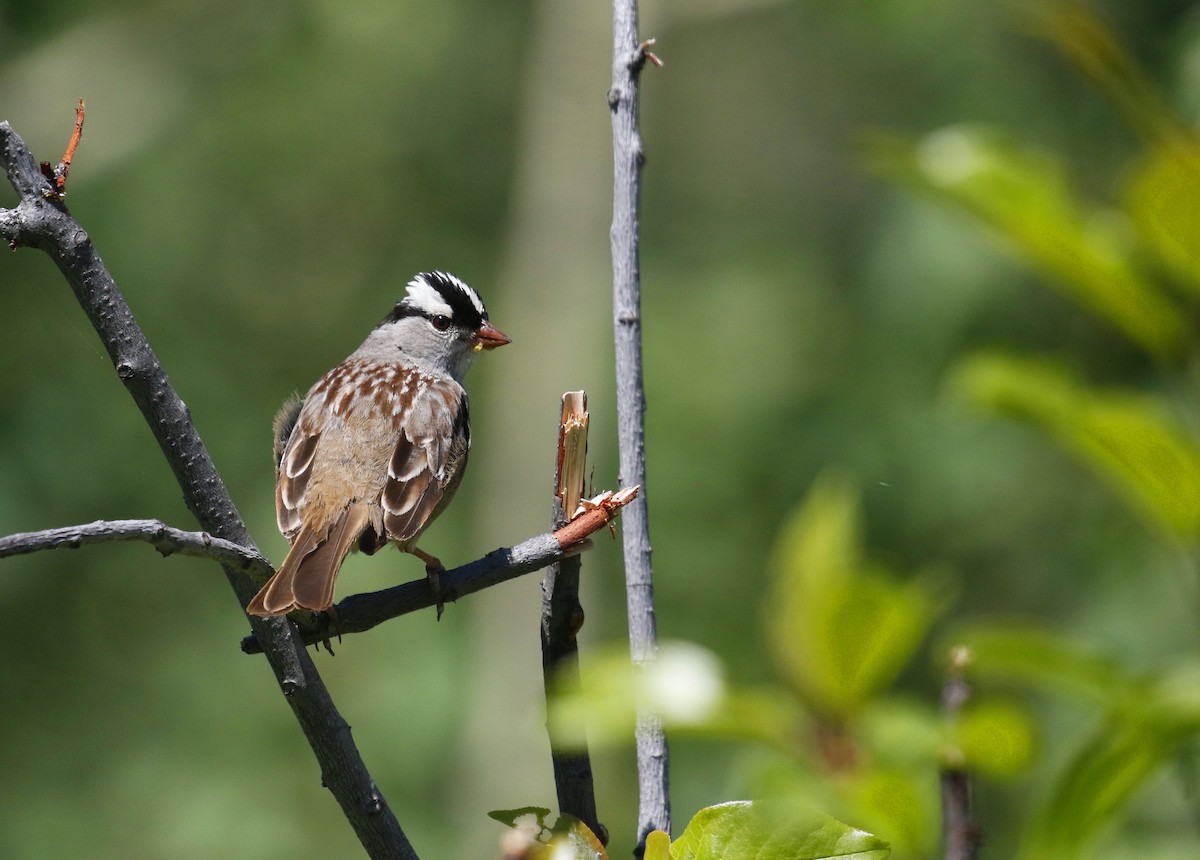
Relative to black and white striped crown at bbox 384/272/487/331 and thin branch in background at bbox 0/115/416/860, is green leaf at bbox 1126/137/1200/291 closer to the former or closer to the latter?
thin branch in background at bbox 0/115/416/860

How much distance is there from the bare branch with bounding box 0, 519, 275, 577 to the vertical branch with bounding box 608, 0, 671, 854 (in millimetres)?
588

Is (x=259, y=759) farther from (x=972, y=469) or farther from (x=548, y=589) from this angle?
(x=548, y=589)

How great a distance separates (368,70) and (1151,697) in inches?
424

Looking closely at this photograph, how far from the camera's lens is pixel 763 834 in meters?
1.51

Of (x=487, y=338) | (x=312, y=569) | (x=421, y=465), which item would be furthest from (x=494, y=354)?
(x=312, y=569)

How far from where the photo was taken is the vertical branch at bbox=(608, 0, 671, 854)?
1.87 meters

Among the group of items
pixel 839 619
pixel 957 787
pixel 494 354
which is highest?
pixel 494 354

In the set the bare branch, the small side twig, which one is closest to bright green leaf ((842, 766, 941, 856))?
the bare branch

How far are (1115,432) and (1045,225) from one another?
0.36 metres

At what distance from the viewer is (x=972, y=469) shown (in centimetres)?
750

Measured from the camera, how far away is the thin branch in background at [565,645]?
1.84 meters

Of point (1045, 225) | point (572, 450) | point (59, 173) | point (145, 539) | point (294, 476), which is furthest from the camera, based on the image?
point (294, 476)

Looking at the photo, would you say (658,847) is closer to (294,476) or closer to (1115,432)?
(1115,432)

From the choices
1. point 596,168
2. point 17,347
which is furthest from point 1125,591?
point 17,347
